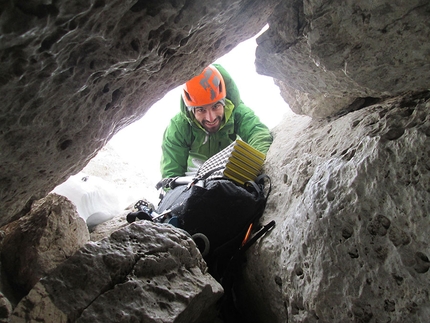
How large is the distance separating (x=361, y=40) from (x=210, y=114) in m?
2.83

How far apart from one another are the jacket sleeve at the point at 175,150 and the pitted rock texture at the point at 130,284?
2768 millimetres

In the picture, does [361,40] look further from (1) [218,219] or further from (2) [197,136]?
(2) [197,136]

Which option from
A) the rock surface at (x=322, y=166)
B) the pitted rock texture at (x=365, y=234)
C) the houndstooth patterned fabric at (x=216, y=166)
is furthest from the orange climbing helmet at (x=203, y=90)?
the pitted rock texture at (x=365, y=234)

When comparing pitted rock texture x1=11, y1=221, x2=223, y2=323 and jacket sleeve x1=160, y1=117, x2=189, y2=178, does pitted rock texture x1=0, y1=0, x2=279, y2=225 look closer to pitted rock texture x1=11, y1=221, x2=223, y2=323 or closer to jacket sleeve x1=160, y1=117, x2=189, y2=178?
pitted rock texture x1=11, y1=221, x2=223, y2=323

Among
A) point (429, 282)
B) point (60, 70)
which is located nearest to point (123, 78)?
point (60, 70)

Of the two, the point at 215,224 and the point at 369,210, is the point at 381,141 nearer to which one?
the point at 369,210

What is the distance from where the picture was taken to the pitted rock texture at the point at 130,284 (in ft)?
4.24

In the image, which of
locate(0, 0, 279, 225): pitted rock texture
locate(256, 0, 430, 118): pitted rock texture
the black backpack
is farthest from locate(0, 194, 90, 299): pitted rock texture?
locate(256, 0, 430, 118): pitted rock texture

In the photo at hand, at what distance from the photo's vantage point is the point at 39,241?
1899 mm

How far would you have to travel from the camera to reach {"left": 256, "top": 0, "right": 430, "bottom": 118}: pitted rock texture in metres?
1.25

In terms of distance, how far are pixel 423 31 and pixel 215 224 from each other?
158 centimetres

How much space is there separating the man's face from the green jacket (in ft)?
0.28

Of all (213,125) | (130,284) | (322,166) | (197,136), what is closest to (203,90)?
(213,125)

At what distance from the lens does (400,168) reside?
1.29 metres
